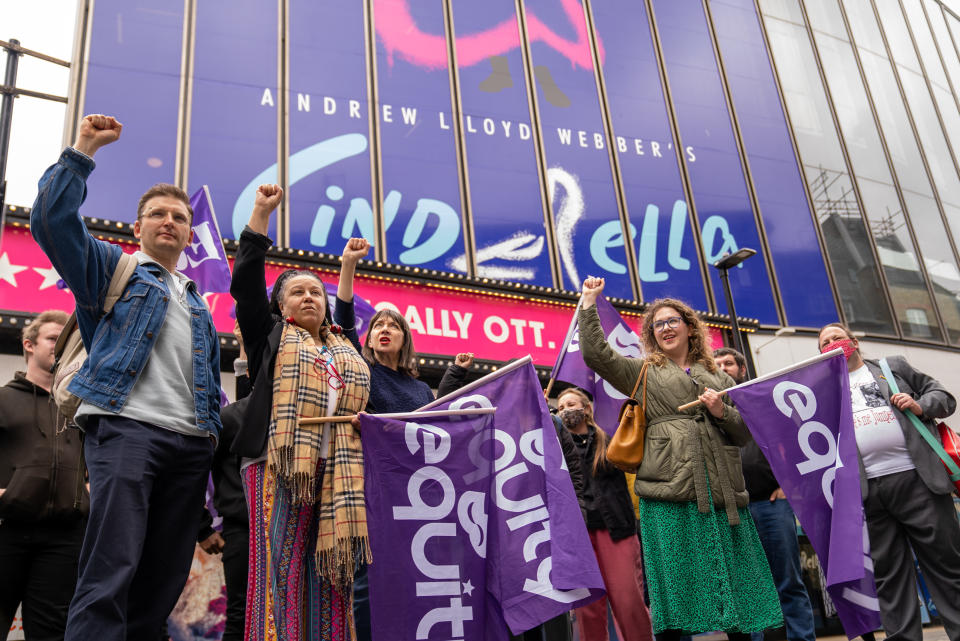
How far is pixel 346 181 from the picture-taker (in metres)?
10.7

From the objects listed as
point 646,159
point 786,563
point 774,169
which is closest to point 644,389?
point 786,563

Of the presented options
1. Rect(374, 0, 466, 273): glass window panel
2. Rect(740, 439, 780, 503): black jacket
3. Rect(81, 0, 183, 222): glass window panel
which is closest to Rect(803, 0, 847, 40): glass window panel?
Rect(374, 0, 466, 273): glass window panel

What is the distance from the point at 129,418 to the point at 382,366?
172 centimetres

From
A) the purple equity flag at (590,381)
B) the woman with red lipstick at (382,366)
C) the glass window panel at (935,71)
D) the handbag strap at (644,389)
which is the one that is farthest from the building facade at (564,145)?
the handbag strap at (644,389)

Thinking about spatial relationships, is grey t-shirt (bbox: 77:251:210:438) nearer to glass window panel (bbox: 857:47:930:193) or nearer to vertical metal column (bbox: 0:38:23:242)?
vertical metal column (bbox: 0:38:23:242)

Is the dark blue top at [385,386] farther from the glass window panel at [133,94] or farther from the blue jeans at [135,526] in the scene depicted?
the glass window panel at [133,94]

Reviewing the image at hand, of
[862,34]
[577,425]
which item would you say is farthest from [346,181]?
[862,34]

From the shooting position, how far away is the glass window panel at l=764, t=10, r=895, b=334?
14.7 metres

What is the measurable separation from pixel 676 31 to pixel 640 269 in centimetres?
578

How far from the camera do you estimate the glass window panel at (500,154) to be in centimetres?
1150

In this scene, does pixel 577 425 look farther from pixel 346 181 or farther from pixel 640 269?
pixel 640 269

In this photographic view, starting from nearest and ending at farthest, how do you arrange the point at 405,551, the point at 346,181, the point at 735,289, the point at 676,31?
the point at 405,551, the point at 346,181, the point at 735,289, the point at 676,31

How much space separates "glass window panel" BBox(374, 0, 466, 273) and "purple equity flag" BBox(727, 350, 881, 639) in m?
7.07

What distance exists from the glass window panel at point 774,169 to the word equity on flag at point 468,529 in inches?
447
